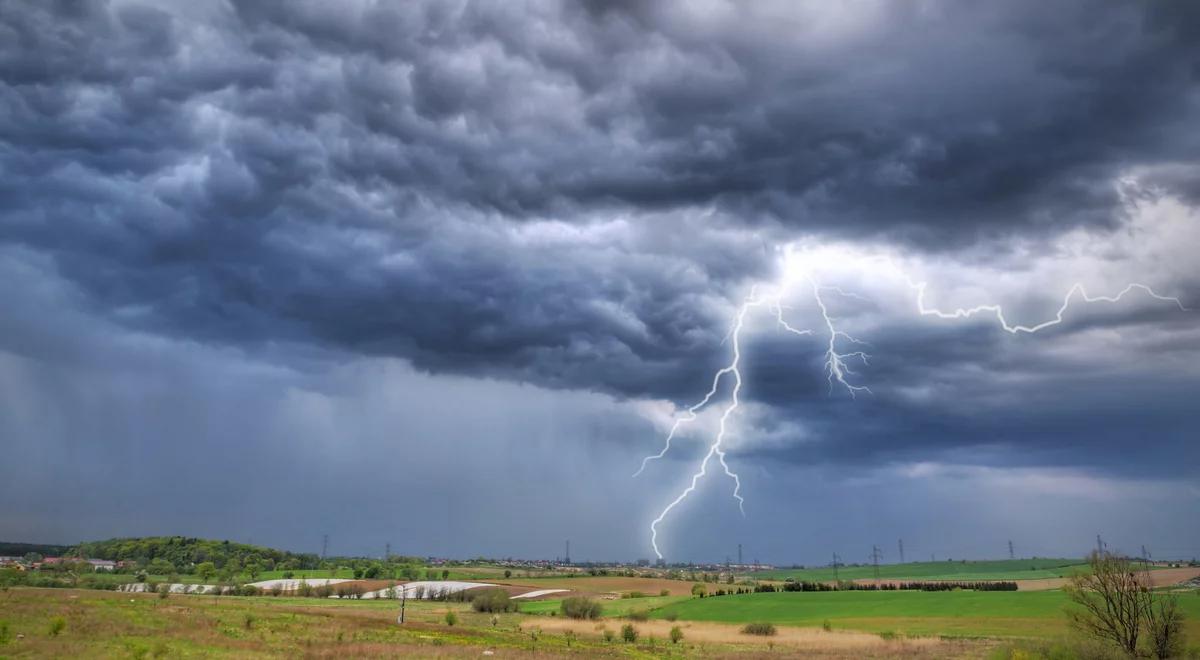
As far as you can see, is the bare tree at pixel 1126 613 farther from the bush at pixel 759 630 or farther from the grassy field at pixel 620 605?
the grassy field at pixel 620 605

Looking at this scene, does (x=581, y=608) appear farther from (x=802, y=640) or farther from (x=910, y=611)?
(x=910, y=611)

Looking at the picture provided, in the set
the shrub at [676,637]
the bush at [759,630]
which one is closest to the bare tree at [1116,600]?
the shrub at [676,637]

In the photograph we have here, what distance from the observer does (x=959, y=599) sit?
120312mm

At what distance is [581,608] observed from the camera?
10531cm

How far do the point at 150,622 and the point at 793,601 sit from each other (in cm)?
10387

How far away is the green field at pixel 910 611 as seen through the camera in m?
83.5

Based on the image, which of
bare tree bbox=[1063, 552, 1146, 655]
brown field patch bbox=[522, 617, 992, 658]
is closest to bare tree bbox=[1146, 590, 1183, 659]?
bare tree bbox=[1063, 552, 1146, 655]

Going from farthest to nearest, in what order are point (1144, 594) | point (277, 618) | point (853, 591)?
point (853, 591) → point (277, 618) → point (1144, 594)

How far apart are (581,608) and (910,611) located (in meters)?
48.1

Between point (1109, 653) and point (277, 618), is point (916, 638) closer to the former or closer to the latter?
point (1109, 653)

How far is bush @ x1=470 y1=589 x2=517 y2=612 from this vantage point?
115750 millimetres

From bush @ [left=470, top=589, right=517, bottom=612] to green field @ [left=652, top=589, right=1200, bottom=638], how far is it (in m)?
23.5

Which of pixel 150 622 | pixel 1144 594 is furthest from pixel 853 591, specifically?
pixel 150 622

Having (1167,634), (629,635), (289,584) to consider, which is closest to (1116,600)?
(1167,634)
